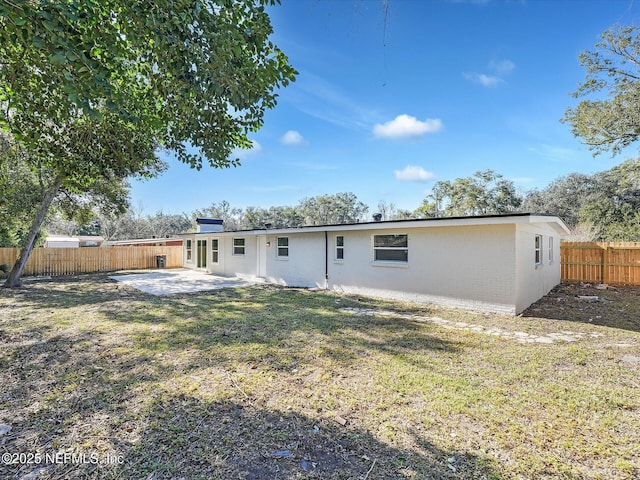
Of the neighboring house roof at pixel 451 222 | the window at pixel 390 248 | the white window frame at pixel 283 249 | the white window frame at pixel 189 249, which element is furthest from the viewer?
the white window frame at pixel 189 249

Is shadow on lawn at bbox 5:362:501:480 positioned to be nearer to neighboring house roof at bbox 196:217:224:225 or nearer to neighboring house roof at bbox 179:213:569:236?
neighboring house roof at bbox 179:213:569:236

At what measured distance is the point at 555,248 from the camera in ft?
39.2

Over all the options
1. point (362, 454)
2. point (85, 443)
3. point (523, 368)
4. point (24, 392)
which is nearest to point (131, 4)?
point (85, 443)

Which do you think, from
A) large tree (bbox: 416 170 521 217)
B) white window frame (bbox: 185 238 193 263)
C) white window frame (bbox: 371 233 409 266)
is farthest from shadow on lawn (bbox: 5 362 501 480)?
large tree (bbox: 416 170 521 217)

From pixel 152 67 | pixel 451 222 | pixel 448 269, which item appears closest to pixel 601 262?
pixel 448 269

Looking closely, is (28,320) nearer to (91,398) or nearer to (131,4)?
(91,398)

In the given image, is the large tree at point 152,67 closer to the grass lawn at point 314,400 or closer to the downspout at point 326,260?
the grass lawn at point 314,400

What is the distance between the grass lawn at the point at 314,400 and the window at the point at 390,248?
3.17 metres

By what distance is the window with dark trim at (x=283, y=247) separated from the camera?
42.7ft

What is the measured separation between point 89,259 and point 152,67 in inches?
654

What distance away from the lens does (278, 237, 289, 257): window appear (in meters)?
13.0

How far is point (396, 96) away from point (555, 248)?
8557 mm

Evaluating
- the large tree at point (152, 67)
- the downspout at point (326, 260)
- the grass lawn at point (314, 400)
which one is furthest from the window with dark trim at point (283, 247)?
the large tree at point (152, 67)

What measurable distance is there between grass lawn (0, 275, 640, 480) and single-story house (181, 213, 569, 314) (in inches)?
57.8
